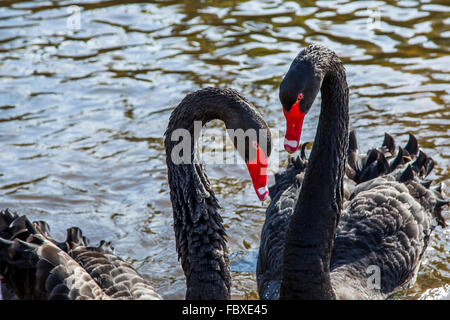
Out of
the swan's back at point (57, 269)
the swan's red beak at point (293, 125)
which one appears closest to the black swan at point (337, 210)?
the swan's red beak at point (293, 125)

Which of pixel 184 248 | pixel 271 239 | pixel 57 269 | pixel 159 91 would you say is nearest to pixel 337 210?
pixel 271 239

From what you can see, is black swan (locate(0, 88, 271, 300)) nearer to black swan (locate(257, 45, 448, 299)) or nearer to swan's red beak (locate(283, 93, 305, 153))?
swan's red beak (locate(283, 93, 305, 153))

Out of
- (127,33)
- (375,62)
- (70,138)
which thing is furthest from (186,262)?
(127,33)

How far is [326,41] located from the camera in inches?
347

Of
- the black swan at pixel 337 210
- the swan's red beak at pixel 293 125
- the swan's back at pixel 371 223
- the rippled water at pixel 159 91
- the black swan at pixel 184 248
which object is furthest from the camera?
the rippled water at pixel 159 91

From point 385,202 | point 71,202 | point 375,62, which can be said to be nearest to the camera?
point 385,202

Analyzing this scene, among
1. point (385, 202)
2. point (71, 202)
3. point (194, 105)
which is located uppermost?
point (194, 105)

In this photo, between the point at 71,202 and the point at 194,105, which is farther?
the point at 71,202

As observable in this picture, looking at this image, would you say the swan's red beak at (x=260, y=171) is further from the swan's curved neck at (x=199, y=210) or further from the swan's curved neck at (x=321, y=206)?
the swan's curved neck at (x=321, y=206)

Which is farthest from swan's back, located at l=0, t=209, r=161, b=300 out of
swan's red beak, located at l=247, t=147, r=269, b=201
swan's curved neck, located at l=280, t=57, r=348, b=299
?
swan's red beak, located at l=247, t=147, r=269, b=201

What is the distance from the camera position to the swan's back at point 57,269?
4090mm

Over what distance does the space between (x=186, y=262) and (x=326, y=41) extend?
526 centimetres
